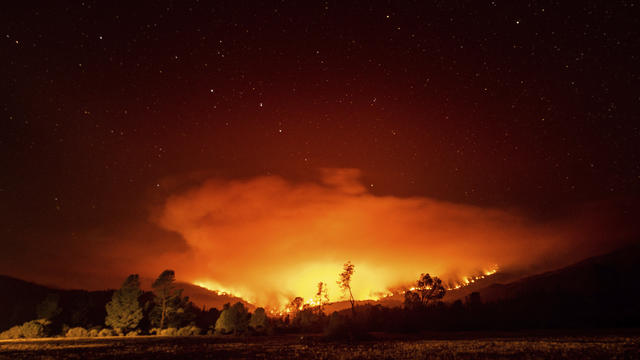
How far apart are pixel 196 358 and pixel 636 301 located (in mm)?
109367

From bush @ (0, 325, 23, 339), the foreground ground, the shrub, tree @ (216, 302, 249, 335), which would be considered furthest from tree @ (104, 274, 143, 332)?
the foreground ground

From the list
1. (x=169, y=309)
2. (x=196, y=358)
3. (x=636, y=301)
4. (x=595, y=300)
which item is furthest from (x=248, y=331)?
(x=636, y=301)

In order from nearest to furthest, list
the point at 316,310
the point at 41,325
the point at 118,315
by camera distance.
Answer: the point at 41,325, the point at 118,315, the point at 316,310

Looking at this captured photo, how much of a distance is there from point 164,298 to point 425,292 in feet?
197

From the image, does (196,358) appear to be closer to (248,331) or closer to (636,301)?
(248,331)

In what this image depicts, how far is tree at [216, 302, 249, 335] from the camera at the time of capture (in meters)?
92.2

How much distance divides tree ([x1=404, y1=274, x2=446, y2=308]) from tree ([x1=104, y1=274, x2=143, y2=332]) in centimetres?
6113

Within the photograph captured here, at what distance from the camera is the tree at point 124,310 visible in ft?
257

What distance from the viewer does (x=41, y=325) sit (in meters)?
71.8

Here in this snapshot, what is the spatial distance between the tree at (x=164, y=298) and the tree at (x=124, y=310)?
182 inches

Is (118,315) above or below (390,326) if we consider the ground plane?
above

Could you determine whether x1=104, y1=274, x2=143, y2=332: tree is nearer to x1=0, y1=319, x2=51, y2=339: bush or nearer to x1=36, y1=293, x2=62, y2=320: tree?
x1=0, y1=319, x2=51, y2=339: bush

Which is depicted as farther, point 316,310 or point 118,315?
point 316,310

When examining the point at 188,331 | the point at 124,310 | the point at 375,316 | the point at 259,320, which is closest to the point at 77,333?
the point at 124,310
